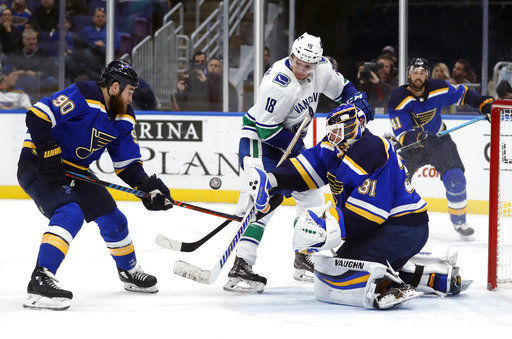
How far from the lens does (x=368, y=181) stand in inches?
122

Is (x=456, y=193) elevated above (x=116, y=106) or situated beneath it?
situated beneath

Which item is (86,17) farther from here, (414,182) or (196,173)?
(414,182)

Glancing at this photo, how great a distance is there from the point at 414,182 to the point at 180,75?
82.5 inches

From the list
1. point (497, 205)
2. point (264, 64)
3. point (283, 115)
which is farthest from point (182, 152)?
point (497, 205)

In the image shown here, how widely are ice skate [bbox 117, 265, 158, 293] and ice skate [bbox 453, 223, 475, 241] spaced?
219 centimetres

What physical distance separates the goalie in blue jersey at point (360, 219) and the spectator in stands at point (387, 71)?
349cm

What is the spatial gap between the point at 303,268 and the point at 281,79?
850mm

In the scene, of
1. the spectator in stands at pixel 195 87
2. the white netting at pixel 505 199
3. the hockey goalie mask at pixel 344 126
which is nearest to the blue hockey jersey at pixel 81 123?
the hockey goalie mask at pixel 344 126

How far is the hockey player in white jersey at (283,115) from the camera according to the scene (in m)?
3.61

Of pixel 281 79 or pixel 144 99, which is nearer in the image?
pixel 281 79

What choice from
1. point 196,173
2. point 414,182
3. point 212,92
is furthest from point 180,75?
point 414,182

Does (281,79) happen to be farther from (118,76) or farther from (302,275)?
(302,275)

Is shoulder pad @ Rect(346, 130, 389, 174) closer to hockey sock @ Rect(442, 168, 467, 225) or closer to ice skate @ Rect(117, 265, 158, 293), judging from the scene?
ice skate @ Rect(117, 265, 158, 293)

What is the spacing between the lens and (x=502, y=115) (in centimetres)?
378
